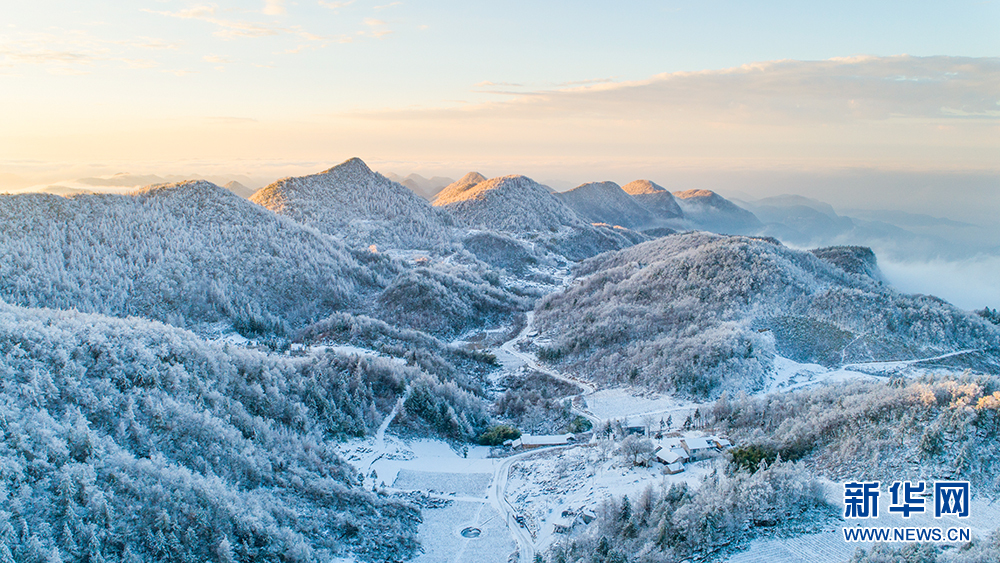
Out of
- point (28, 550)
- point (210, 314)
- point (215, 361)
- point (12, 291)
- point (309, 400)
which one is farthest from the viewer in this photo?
point (210, 314)

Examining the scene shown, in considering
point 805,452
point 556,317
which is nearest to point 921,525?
point 805,452

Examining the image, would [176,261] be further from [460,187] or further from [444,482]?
[460,187]

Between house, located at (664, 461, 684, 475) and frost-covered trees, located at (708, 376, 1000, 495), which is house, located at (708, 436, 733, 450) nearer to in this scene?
frost-covered trees, located at (708, 376, 1000, 495)

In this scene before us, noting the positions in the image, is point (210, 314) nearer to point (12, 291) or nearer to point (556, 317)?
point (12, 291)

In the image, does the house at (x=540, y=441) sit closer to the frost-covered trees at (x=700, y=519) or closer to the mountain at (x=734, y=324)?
the frost-covered trees at (x=700, y=519)

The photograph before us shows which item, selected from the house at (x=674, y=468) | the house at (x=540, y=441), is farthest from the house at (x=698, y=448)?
the house at (x=540, y=441)

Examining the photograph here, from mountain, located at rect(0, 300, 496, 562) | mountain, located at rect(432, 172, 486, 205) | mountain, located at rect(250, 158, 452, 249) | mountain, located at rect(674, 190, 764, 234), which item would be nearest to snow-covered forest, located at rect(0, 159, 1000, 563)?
mountain, located at rect(0, 300, 496, 562)
